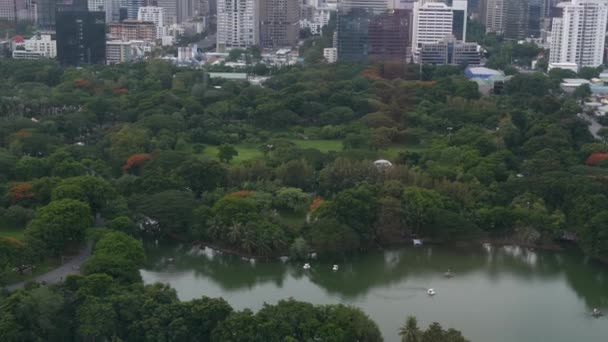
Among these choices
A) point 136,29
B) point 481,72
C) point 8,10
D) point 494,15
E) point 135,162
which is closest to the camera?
point 135,162

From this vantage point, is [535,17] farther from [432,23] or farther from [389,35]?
[389,35]

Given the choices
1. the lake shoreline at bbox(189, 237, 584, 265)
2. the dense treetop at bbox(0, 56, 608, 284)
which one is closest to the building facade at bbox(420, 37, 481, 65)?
the dense treetop at bbox(0, 56, 608, 284)

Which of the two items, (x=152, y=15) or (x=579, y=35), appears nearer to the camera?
(x=579, y=35)

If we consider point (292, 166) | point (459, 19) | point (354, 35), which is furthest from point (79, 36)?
point (292, 166)

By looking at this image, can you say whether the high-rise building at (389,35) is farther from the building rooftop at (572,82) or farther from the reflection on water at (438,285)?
the reflection on water at (438,285)

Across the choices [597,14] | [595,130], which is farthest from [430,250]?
[597,14]

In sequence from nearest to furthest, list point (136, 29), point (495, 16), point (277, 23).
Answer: point (277, 23)
point (136, 29)
point (495, 16)
